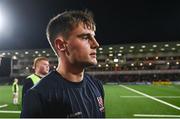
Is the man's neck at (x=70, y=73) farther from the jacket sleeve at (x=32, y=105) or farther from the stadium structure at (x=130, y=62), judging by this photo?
the stadium structure at (x=130, y=62)

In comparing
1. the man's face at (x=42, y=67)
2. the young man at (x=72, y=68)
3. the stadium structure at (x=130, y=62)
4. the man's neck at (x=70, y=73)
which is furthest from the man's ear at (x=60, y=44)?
the stadium structure at (x=130, y=62)

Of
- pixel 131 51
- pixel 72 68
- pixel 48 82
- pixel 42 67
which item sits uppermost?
pixel 131 51

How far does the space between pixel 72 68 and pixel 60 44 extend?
23cm

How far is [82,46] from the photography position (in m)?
2.54

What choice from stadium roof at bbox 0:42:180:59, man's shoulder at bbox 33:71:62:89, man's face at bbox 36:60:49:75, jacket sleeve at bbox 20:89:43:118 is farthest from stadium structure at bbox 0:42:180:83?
jacket sleeve at bbox 20:89:43:118

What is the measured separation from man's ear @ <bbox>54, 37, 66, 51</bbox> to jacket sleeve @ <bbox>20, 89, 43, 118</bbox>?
49 cm

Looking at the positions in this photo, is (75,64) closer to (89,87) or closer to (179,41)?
(89,87)

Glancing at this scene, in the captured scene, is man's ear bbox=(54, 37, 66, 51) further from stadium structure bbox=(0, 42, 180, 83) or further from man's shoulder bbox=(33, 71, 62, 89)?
stadium structure bbox=(0, 42, 180, 83)

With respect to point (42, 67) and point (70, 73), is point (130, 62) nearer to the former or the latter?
point (42, 67)

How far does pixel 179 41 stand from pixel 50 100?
71077 mm

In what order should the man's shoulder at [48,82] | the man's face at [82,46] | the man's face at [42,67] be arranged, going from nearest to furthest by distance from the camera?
the man's shoulder at [48,82]
the man's face at [82,46]
the man's face at [42,67]

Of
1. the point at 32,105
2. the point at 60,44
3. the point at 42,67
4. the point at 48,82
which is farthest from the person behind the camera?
the point at 42,67

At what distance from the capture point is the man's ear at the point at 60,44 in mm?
2576

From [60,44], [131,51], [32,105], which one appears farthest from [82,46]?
[131,51]
